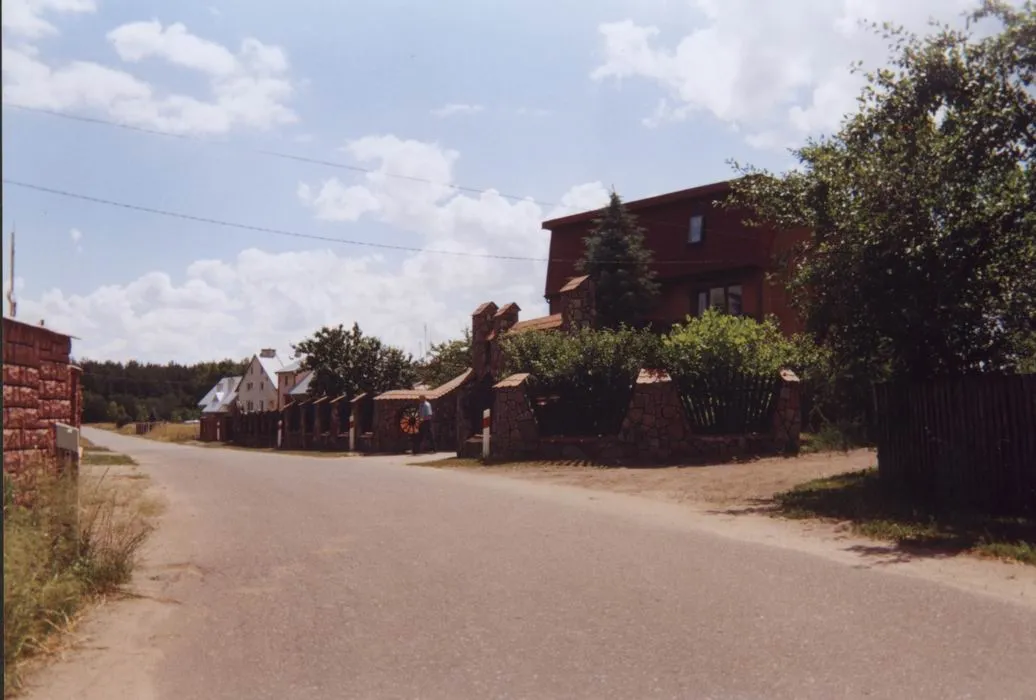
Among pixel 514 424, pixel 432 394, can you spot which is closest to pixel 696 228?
pixel 432 394

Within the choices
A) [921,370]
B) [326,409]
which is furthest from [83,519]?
[326,409]

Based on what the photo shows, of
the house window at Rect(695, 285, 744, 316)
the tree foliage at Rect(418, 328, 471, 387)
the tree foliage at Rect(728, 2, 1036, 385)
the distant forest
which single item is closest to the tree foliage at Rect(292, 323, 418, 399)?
the tree foliage at Rect(418, 328, 471, 387)

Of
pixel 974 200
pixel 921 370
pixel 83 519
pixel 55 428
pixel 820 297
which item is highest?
pixel 974 200

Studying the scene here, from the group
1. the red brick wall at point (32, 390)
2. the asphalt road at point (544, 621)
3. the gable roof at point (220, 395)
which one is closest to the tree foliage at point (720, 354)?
the asphalt road at point (544, 621)

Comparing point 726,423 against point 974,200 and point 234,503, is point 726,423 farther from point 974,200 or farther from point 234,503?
point 234,503

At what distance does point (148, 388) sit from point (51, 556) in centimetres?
14096

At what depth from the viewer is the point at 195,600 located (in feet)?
22.4

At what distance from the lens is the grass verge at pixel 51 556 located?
5152 millimetres

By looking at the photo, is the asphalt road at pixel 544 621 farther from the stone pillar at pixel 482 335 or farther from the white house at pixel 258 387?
the white house at pixel 258 387

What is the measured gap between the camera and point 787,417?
64.3 feet

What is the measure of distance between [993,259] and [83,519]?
36.6ft

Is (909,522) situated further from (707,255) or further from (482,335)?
(707,255)

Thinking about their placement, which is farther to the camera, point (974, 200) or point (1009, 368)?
point (1009, 368)

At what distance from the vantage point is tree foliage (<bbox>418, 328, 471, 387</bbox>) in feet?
127
